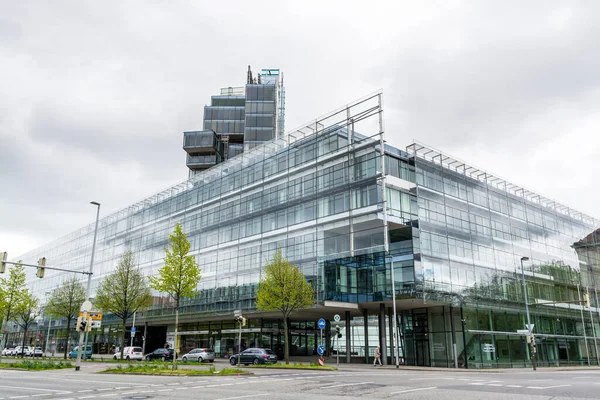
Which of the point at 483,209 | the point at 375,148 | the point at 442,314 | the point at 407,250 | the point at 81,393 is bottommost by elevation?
the point at 81,393

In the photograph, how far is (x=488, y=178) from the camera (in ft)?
176

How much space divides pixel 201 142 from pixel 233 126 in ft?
29.6

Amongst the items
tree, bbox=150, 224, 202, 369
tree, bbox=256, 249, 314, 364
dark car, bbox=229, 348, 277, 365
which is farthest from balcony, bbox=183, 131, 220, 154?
tree, bbox=150, 224, 202, 369

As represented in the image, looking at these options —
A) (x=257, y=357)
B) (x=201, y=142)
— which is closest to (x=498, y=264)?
(x=257, y=357)

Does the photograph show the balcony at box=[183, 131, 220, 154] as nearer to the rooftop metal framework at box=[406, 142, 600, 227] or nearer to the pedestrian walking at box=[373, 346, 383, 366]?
the rooftop metal framework at box=[406, 142, 600, 227]

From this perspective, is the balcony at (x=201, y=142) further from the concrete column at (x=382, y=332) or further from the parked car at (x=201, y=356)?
the concrete column at (x=382, y=332)

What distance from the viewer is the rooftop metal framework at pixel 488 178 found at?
4672 cm

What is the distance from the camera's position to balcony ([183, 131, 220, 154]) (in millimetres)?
104062

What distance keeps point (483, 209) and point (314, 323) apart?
21073 mm

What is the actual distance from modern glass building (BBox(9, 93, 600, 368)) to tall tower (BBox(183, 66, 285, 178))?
40660 mm

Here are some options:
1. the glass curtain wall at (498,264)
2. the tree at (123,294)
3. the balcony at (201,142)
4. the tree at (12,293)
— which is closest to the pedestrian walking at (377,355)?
the glass curtain wall at (498,264)

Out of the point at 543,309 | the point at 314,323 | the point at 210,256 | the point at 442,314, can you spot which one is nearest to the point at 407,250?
the point at 442,314

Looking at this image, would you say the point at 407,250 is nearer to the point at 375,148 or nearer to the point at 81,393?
the point at 375,148

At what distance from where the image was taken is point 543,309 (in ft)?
169
